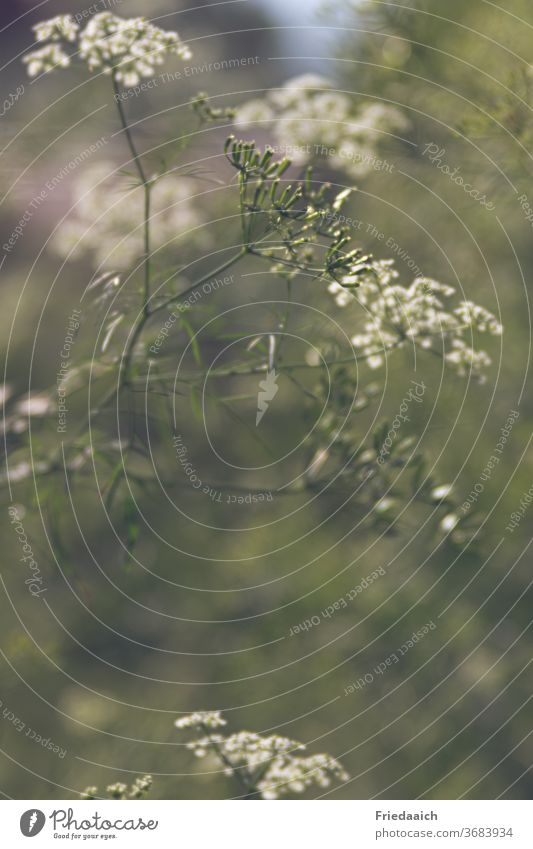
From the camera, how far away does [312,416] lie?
1.12 metres

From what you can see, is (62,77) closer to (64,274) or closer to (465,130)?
(64,274)

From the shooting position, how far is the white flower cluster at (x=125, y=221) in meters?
1.35

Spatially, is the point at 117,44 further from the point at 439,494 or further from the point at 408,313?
the point at 439,494

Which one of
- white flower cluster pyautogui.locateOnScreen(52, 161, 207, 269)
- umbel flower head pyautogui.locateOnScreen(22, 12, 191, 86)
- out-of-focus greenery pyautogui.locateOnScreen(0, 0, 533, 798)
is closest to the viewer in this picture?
umbel flower head pyautogui.locateOnScreen(22, 12, 191, 86)

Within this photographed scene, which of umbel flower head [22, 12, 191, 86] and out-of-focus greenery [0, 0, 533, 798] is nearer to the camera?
umbel flower head [22, 12, 191, 86]

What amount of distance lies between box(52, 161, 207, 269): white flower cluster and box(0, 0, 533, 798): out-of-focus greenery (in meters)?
0.08

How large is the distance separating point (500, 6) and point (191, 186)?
2.29 feet

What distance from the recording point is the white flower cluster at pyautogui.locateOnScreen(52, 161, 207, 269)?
1354 mm

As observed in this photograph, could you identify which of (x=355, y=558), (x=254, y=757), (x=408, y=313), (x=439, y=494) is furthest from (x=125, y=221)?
(x=355, y=558)

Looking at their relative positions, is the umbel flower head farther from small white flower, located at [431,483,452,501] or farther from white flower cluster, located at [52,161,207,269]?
small white flower, located at [431,483,452,501]

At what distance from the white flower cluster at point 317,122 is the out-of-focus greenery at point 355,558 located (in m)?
0.10

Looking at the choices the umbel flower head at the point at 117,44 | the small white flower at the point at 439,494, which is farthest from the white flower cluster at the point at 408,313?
the umbel flower head at the point at 117,44

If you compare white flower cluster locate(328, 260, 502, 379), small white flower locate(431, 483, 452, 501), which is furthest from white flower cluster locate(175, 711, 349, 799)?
white flower cluster locate(328, 260, 502, 379)

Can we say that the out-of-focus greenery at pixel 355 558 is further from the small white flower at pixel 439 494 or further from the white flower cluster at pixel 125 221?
the small white flower at pixel 439 494
